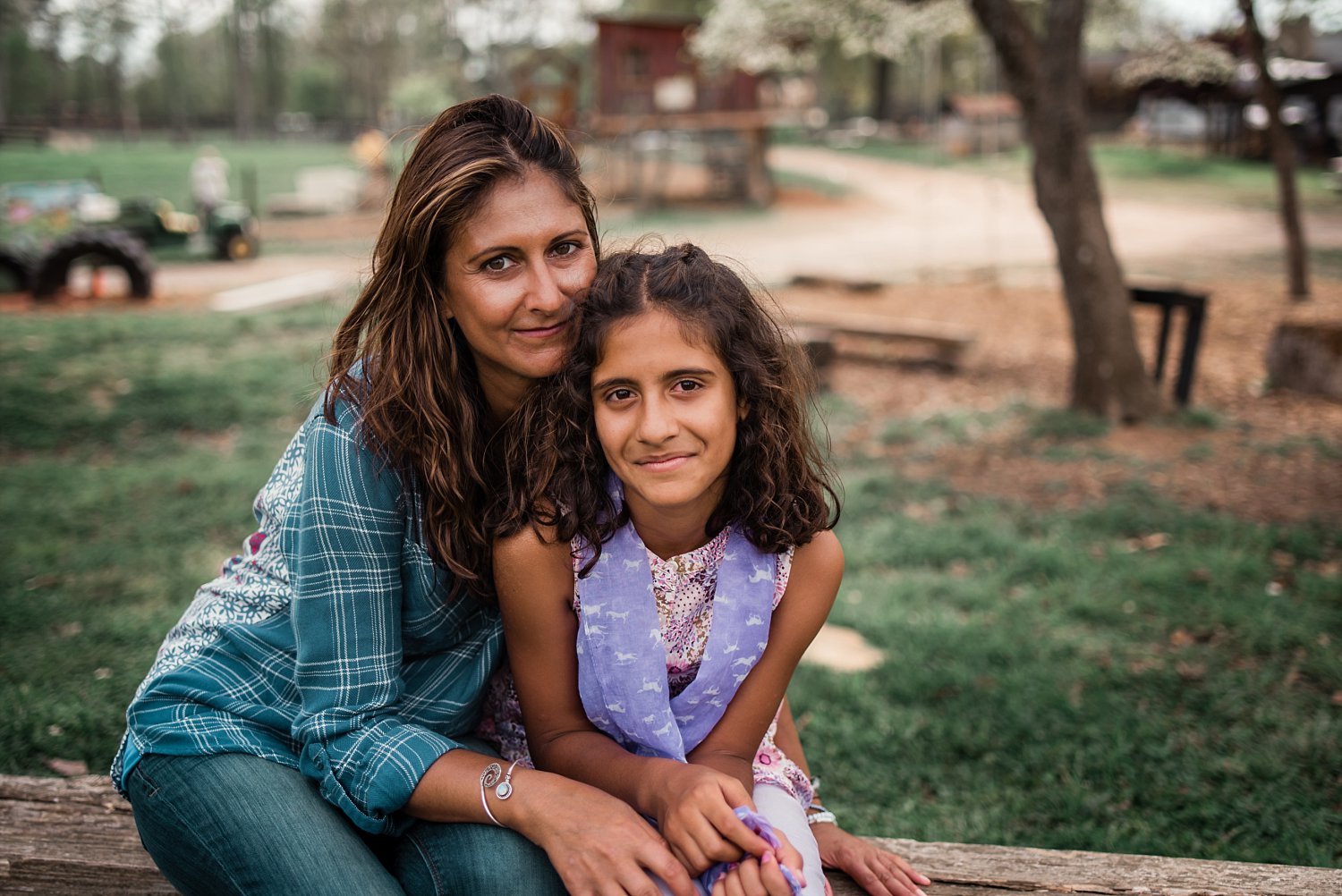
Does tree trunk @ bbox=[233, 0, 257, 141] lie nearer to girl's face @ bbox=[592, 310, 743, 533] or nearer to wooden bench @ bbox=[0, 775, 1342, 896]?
wooden bench @ bbox=[0, 775, 1342, 896]

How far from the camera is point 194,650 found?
1804 millimetres

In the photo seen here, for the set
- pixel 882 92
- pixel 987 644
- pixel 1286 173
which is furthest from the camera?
pixel 882 92

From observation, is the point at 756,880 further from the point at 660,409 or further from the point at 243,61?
the point at 243,61

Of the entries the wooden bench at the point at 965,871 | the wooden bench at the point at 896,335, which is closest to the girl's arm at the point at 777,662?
the wooden bench at the point at 965,871

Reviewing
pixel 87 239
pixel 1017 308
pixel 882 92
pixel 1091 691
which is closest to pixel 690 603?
pixel 1091 691

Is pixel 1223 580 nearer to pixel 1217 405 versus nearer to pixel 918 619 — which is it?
pixel 918 619

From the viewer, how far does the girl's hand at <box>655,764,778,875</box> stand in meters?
1.54

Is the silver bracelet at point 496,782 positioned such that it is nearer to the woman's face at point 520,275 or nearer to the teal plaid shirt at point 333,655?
the teal plaid shirt at point 333,655

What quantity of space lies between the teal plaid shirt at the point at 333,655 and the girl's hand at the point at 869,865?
0.71m

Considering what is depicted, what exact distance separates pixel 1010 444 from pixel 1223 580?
90.4 inches

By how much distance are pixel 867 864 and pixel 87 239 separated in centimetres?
1139

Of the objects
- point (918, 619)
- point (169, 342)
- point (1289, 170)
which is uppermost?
point (1289, 170)

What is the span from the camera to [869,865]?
6.17 feet

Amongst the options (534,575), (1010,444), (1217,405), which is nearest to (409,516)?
(534,575)
